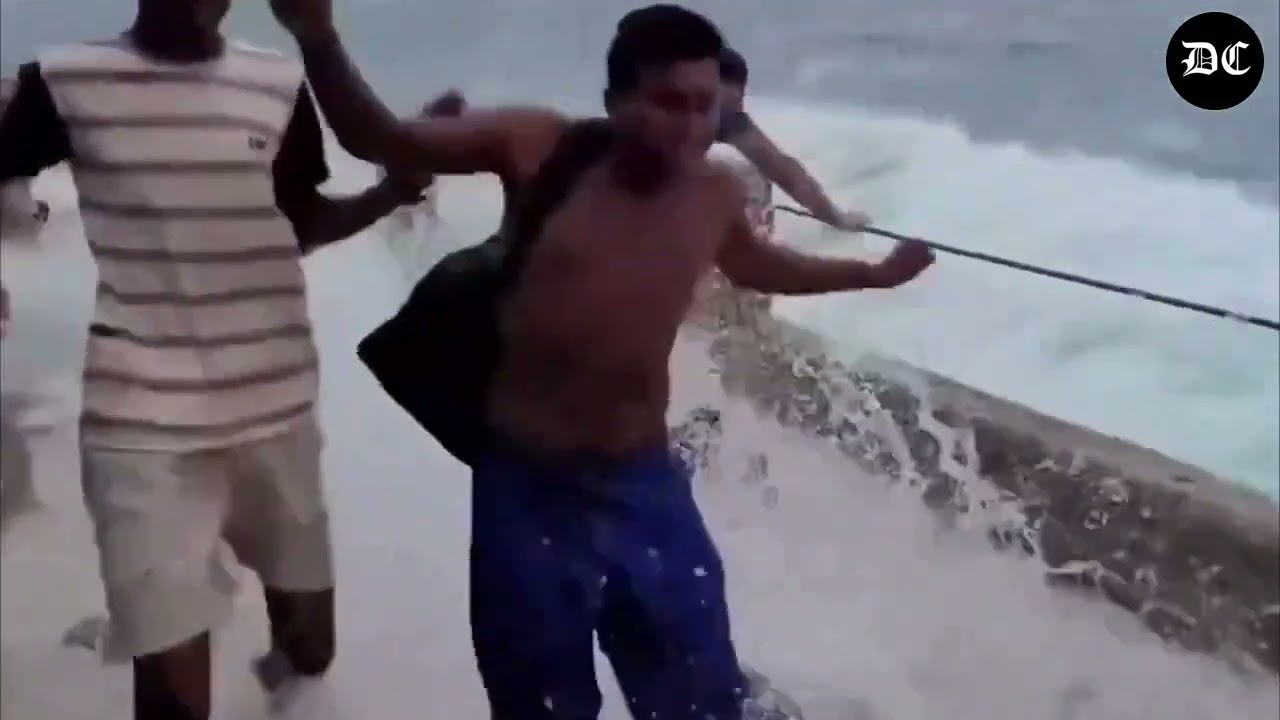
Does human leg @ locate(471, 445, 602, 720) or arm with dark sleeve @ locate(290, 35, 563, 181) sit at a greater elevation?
arm with dark sleeve @ locate(290, 35, 563, 181)

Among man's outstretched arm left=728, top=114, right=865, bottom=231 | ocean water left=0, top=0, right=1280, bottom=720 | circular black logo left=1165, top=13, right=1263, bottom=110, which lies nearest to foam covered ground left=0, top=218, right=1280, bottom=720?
ocean water left=0, top=0, right=1280, bottom=720

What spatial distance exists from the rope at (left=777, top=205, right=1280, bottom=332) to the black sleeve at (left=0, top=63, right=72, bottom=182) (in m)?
0.44

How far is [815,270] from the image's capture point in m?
0.78

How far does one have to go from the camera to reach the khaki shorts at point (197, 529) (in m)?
0.81

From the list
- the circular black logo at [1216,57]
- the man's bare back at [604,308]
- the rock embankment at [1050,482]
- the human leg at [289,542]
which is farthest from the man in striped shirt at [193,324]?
the circular black logo at [1216,57]

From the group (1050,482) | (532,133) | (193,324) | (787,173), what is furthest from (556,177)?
(1050,482)

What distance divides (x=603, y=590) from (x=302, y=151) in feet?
1.02

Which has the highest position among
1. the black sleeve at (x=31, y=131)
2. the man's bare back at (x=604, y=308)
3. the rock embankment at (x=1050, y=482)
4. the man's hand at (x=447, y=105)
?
the man's hand at (x=447, y=105)

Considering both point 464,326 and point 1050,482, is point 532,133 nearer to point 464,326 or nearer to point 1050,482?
point 464,326

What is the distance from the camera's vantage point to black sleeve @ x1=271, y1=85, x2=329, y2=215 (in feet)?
2.54

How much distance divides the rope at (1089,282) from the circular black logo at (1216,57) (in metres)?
0.12

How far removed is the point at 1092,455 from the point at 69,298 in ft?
2.09

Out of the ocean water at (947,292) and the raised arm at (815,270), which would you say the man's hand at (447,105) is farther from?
the raised arm at (815,270)

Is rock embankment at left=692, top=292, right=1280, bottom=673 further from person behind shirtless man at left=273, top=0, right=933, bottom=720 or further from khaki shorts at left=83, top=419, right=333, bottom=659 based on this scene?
khaki shorts at left=83, top=419, right=333, bottom=659
